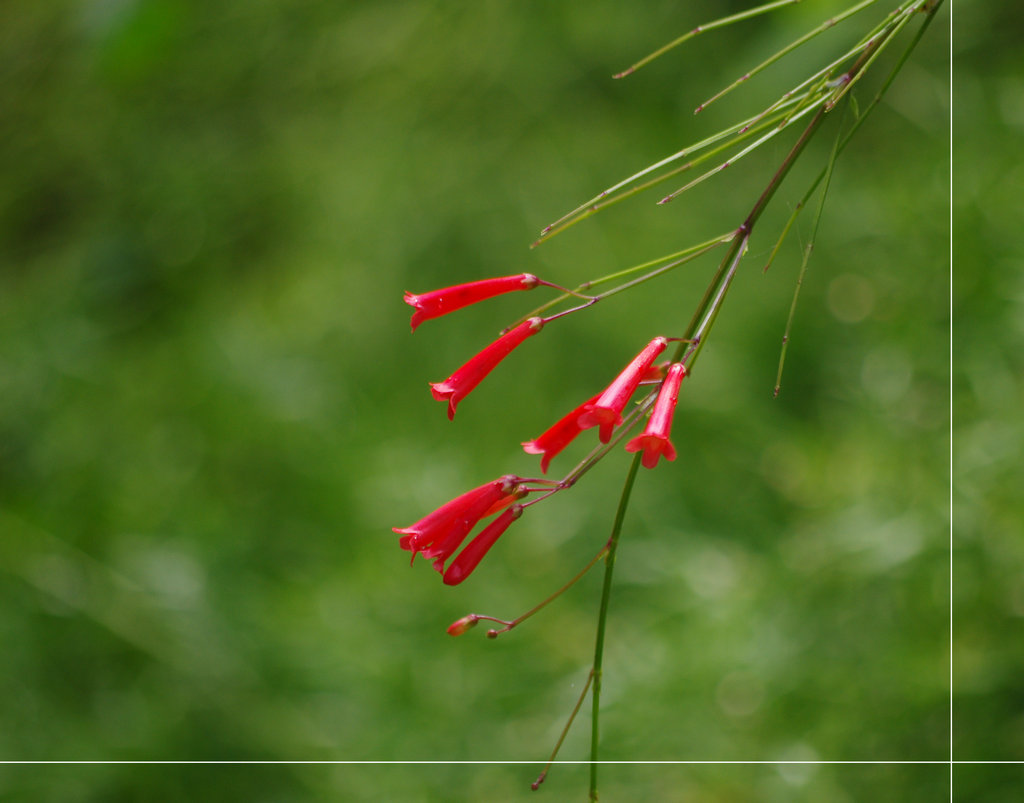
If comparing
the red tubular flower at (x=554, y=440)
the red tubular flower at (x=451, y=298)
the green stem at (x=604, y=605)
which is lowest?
the green stem at (x=604, y=605)

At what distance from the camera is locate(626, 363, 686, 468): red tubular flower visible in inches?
15.2

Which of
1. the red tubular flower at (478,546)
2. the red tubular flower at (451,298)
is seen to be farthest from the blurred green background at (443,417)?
the red tubular flower at (478,546)

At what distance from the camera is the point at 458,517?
0.45 metres

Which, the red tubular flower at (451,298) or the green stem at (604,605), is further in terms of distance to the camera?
the red tubular flower at (451,298)

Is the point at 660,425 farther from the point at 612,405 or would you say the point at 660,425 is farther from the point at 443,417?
the point at 443,417

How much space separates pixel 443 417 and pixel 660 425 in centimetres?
128

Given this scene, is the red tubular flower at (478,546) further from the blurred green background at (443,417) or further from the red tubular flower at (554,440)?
the blurred green background at (443,417)

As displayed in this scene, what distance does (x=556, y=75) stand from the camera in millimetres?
1953

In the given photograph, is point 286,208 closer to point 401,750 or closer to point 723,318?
point 723,318

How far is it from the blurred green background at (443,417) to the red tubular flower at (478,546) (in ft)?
1.44

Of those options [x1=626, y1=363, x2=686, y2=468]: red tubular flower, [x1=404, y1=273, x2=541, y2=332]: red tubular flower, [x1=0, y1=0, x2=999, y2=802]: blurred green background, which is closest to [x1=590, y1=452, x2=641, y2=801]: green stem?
[x1=626, y1=363, x2=686, y2=468]: red tubular flower

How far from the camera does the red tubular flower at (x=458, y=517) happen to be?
0.45 metres

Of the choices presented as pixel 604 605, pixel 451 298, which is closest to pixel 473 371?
pixel 451 298

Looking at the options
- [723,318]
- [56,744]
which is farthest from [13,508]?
[723,318]
